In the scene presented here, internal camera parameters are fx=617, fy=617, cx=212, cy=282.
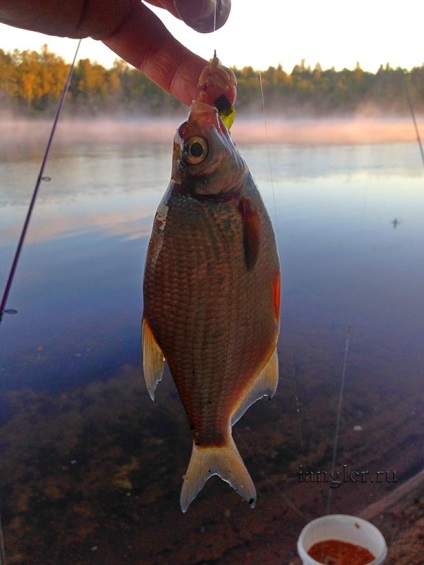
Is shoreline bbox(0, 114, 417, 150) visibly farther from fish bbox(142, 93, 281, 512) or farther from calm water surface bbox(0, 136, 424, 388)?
fish bbox(142, 93, 281, 512)

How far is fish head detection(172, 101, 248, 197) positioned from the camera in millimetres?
1120

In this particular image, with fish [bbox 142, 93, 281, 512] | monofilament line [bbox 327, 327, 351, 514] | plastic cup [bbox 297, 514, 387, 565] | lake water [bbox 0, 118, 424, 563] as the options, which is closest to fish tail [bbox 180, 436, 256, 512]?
fish [bbox 142, 93, 281, 512]

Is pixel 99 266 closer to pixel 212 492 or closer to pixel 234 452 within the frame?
pixel 212 492

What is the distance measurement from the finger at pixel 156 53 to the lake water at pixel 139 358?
6.27 ft

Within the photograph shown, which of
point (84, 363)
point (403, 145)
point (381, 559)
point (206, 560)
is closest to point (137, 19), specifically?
point (381, 559)

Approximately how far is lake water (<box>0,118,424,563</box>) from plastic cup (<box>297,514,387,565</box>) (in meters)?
0.39

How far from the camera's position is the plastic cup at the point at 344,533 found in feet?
7.20

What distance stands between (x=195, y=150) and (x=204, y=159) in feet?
0.08

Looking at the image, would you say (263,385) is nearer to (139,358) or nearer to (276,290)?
(276,290)

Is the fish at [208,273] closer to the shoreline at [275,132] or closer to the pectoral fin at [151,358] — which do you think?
the pectoral fin at [151,358]

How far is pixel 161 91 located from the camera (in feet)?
19.3

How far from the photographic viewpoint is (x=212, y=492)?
9.76 feet

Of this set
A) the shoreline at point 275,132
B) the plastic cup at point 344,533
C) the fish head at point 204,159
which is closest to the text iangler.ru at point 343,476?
the plastic cup at point 344,533

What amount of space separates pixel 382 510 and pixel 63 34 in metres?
2.34
